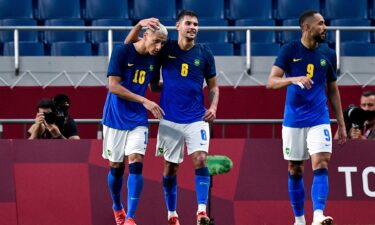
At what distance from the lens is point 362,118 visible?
1428cm

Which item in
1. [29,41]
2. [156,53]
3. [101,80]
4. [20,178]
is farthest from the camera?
[29,41]

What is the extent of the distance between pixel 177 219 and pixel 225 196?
1.40m

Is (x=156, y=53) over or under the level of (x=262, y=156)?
over

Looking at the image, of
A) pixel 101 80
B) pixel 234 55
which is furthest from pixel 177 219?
pixel 234 55

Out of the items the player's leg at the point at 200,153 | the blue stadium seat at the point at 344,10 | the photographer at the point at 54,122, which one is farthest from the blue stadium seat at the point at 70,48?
the player's leg at the point at 200,153

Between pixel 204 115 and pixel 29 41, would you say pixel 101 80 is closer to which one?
pixel 29 41

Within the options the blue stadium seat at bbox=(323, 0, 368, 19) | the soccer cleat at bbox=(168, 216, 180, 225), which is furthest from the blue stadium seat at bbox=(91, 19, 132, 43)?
the soccer cleat at bbox=(168, 216, 180, 225)

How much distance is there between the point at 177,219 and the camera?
1302cm

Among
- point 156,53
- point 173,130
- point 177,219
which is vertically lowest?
point 177,219

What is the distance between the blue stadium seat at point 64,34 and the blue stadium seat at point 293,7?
10.5ft

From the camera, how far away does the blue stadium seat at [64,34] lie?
59.8 feet

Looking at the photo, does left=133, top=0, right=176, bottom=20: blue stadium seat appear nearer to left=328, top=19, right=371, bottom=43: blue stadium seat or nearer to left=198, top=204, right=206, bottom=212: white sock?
left=328, top=19, right=371, bottom=43: blue stadium seat

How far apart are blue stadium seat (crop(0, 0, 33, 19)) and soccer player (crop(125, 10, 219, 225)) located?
616 cm

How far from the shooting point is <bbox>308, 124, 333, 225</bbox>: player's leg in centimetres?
1245
